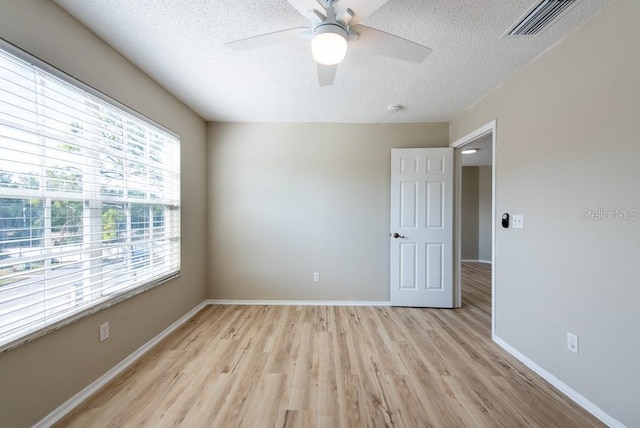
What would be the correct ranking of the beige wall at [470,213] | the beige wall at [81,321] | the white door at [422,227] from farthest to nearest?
the beige wall at [470,213], the white door at [422,227], the beige wall at [81,321]

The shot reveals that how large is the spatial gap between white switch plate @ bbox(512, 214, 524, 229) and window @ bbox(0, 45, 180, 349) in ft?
10.7

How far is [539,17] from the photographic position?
1456mm

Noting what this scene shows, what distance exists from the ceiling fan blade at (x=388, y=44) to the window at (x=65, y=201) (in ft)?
5.88

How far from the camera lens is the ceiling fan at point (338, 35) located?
3.92 ft

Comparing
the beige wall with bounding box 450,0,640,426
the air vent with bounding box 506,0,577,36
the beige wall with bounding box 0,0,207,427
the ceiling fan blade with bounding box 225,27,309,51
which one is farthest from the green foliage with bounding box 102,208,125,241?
the beige wall with bounding box 450,0,640,426

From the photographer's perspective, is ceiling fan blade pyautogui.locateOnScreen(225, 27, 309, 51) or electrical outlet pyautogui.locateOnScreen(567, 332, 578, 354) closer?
ceiling fan blade pyautogui.locateOnScreen(225, 27, 309, 51)

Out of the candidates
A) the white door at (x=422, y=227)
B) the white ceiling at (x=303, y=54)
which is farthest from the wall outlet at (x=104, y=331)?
the white door at (x=422, y=227)

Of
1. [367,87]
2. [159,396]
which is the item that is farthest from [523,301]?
[159,396]

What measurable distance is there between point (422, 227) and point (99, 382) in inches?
131

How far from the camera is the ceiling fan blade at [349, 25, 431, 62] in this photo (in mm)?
1328

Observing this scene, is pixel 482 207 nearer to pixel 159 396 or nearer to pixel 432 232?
pixel 432 232

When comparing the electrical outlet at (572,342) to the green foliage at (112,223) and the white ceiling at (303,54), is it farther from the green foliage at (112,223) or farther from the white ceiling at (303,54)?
the green foliage at (112,223)

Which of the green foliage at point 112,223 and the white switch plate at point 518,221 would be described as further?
the white switch plate at point 518,221

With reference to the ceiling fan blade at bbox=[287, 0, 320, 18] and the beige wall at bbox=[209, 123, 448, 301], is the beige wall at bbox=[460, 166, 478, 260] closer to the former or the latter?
the beige wall at bbox=[209, 123, 448, 301]
